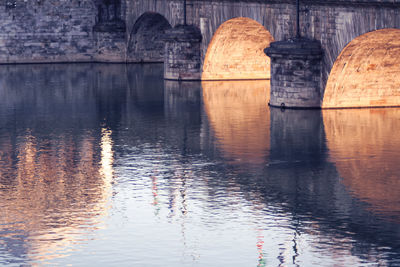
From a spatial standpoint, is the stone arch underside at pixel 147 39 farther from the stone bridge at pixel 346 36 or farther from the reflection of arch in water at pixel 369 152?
the reflection of arch in water at pixel 369 152

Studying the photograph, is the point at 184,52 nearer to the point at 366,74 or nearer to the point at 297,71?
the point at 297,71

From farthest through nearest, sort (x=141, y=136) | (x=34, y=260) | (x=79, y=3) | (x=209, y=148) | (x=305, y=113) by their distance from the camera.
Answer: (x=79, y=3) < (x=305, y=113) < (x=141, y=136) < (x=209, y=148) < (x=34, y=260)

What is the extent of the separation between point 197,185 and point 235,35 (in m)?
20.8

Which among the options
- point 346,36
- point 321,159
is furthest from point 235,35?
point 321,159

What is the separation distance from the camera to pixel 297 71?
30.2m

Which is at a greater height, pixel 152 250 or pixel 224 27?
pixel 224 27

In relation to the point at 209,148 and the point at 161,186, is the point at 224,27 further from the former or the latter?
the point at 161,186

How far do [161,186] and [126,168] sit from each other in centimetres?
224

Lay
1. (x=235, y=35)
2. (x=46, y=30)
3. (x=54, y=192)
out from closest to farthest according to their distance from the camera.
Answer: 1. (x=54, y=192)
2. (x=235, y=35)
3. (x=46, y=30)

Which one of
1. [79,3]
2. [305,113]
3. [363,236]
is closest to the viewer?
[363,236]

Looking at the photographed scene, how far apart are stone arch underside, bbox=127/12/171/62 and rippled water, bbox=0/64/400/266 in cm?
1729

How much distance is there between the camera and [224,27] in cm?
3872

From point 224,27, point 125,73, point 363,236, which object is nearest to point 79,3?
point 125,73

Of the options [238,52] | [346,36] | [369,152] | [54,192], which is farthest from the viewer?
[238,52]
